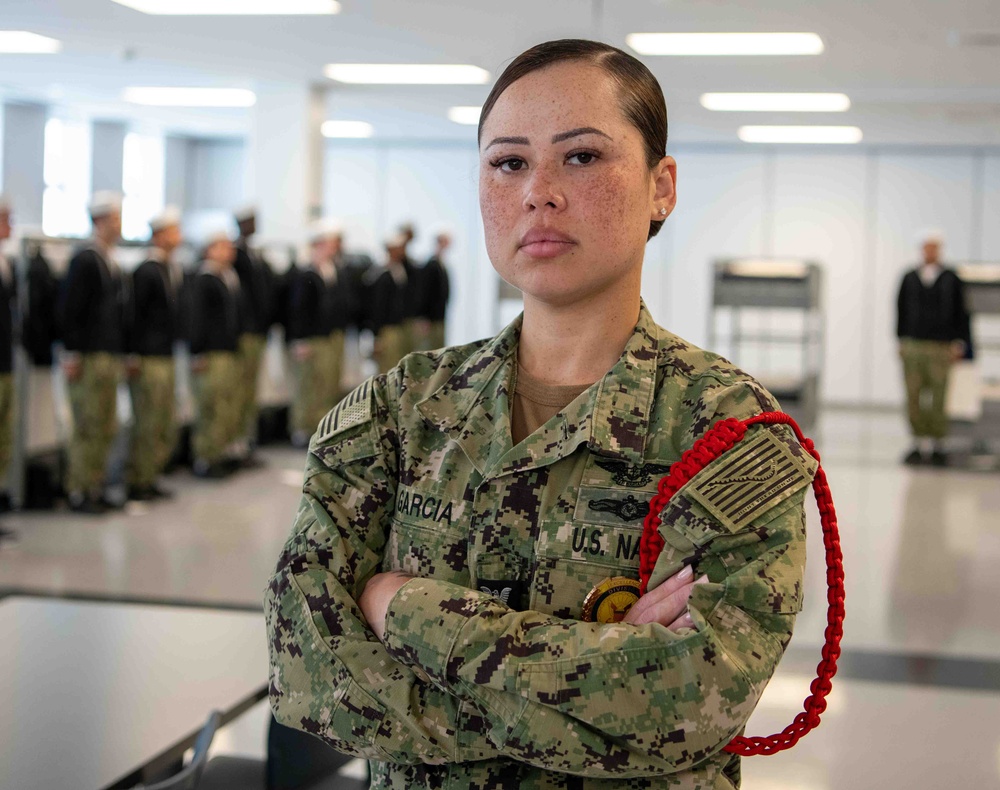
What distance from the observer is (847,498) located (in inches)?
323

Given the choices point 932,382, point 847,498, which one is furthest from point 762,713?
point 932,382

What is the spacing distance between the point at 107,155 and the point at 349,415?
15.2 metres

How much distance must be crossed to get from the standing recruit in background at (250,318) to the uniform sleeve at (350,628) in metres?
7.43

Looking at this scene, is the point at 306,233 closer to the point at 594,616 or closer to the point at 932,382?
the point at 932,382

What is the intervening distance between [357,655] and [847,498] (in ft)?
24.5

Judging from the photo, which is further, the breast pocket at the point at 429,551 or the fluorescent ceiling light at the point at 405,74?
the fluorescent ceiling light at the point at 405,74

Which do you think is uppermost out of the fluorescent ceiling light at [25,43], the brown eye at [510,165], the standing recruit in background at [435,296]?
the fluorescent ceiling light at [25,43]

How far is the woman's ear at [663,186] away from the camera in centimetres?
135

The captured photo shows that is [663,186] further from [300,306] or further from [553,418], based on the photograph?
[300,306]

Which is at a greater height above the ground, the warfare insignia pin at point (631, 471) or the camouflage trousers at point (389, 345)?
the camouflage trousers at point (389, 345)

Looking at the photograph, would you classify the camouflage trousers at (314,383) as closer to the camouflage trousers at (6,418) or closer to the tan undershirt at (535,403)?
the camouflage trousers at (6,418)

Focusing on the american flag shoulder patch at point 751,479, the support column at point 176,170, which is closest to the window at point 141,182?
the support column at point 176,170

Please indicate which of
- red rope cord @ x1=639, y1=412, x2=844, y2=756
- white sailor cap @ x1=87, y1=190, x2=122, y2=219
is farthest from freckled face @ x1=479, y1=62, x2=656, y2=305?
white sailor cap @ x1=87, y1=190, x2=122, y2=219

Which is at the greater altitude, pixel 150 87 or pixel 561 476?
pixel 150 87
